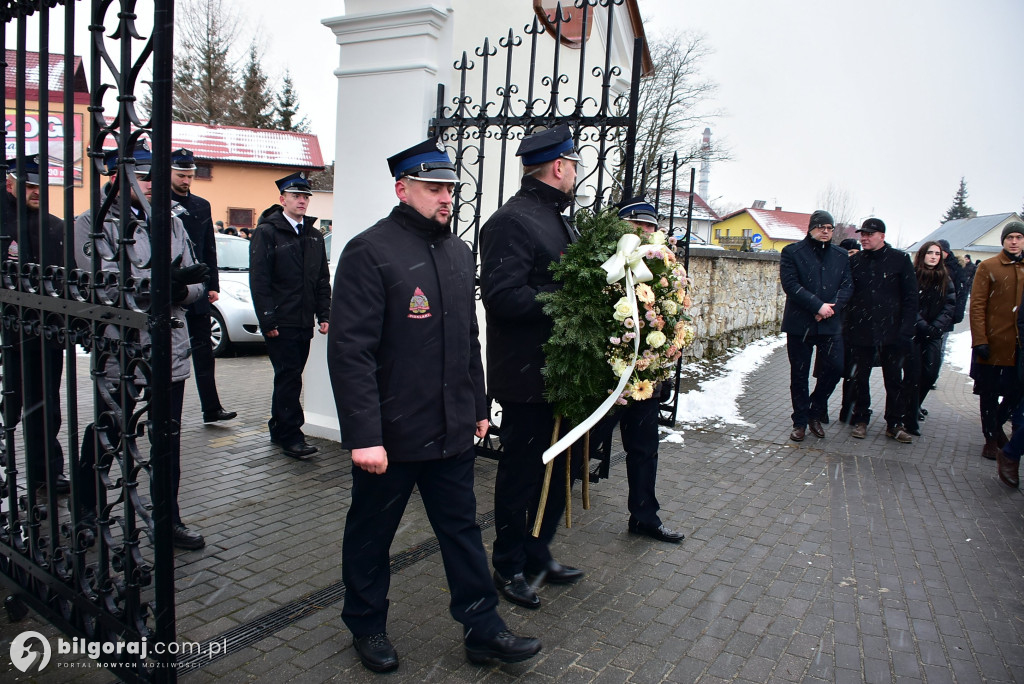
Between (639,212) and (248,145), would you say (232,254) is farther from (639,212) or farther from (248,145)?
(248,145)

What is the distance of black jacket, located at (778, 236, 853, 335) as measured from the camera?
6.92 metres

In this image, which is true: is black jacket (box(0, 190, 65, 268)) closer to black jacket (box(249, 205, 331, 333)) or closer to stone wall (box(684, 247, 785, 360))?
black jacket (box(249, 205, 331, 333))

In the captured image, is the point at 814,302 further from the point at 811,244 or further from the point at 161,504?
the point at 161,504

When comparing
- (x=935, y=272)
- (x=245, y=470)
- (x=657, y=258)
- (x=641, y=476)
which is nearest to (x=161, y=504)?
(x=657, y=258)

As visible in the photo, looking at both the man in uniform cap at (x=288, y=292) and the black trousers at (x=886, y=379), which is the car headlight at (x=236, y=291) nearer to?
the man in uniform cap at (x=288, y=292)

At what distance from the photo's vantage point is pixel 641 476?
4449mm

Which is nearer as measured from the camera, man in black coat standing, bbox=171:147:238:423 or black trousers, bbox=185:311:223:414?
man in black coat standing, bbox=171:147:238:423

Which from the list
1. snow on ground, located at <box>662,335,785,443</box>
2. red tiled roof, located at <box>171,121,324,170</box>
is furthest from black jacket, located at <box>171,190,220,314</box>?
red tiled roof, located at <box>171,121,324,170</box>

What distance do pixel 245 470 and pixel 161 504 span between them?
10.3 feet

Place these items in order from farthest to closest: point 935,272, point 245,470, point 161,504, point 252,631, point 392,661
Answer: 1. point 935,272
2. point 245,470
3. point 252,631
4. point 392,661
5. point 161,504

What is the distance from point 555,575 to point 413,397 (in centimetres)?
149

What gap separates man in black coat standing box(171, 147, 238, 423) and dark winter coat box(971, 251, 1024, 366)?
6436 mm

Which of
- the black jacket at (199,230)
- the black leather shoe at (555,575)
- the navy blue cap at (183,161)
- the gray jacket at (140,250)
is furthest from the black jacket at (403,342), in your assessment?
the black jacket at (199,230)

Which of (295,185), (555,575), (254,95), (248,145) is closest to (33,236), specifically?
(295,185)
